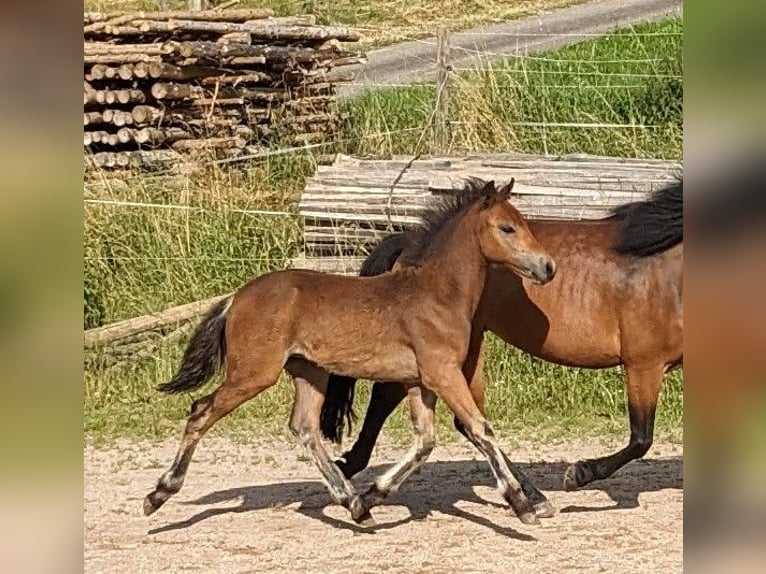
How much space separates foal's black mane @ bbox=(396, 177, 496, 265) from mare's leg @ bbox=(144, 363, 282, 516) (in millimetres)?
885

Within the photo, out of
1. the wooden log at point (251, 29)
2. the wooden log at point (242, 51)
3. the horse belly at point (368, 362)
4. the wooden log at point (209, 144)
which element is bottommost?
the horse belly at point (368, 362)

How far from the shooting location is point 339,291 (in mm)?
5906

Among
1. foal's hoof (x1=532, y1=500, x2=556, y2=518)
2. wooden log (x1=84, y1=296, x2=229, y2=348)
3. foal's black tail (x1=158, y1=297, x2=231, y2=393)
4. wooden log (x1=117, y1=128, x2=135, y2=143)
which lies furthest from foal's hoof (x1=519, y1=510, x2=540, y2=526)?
wooden log (x1=117, y1=128, x2=135, y2=143)

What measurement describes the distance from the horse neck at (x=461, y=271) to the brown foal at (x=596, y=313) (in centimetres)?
22

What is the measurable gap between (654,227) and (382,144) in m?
6.04

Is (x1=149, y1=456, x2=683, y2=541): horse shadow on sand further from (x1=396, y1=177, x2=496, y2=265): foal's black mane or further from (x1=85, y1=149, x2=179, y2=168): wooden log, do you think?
(x1=85, y1=149, x2=179, y2=168): wooden log

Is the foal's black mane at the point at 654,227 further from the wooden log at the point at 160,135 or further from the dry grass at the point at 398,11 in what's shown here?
the dry grass at the point at 398,11

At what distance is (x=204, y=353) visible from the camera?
19.5 ft

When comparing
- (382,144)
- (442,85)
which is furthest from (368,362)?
(382,144)

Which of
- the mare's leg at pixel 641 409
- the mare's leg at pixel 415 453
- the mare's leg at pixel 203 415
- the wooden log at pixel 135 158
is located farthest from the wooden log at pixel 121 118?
the mare's leg at pixel 641 409

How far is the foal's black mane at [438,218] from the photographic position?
6062mm
